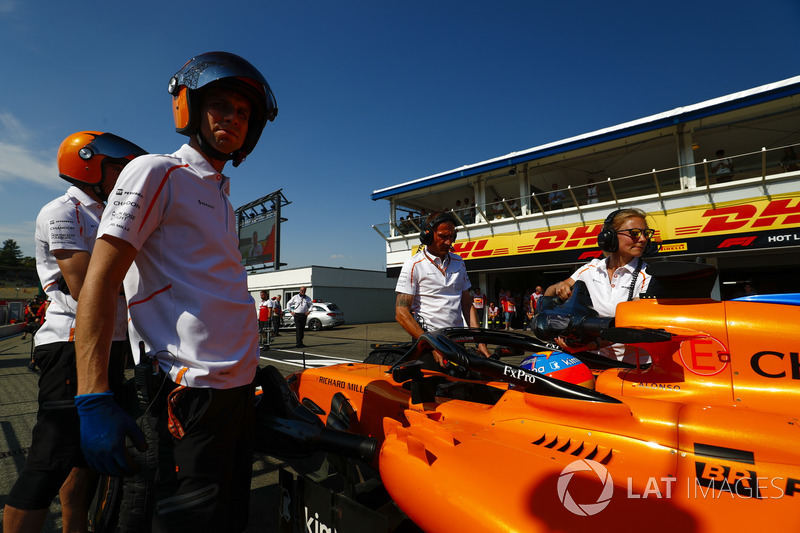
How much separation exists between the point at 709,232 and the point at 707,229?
0.11 metres

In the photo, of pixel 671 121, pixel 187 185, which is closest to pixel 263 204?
pixel 671 121

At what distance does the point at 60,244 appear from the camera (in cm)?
174

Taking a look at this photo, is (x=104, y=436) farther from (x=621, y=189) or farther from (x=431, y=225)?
(x=621, y=189)

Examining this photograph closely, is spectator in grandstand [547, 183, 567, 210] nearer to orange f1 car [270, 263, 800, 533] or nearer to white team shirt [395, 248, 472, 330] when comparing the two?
white team shirt [395, 248, 472, 330]

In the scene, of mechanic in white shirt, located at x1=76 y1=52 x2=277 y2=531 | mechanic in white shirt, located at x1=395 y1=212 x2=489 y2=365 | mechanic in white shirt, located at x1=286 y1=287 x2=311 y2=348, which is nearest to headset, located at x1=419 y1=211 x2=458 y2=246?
mechanic in white shirt, located at x1=395 y1=212 x2=489 y2=365

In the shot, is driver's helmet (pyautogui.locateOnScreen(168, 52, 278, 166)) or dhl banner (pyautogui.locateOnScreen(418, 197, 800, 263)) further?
dhl banner (pyautogui.locateOnScreen(418, 197, 800, 263))

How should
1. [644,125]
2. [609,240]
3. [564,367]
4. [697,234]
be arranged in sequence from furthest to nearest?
[644,125] → [697,234] → [609,240] → [564,367]

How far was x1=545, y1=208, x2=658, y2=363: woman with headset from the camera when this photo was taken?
250 centimetres

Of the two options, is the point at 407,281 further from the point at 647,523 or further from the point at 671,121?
the point at 671,121

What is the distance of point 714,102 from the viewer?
40.4ft

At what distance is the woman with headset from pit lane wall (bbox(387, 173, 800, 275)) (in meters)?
9.34

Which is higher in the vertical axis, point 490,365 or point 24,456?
point 490,365

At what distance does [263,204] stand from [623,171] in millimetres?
26237

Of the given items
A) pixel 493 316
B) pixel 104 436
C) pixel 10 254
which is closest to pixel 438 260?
pixel 104 436
